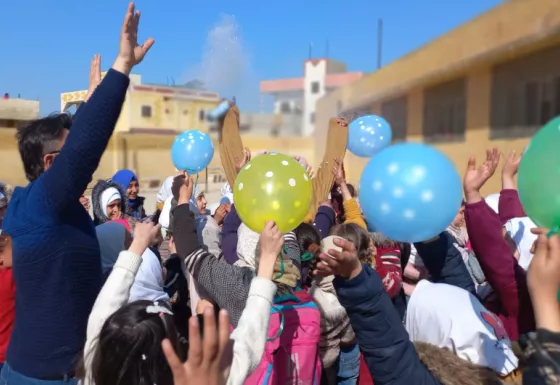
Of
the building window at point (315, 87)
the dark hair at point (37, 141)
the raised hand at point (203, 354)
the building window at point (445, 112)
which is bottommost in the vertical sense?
the raised hand at point (203, 354)

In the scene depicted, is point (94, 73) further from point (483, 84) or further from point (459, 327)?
point (483, 84)

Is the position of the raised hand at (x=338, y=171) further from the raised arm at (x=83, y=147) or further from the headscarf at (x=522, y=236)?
the raised arm at (x=83, y=147)

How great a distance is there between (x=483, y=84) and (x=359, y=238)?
27.3 feet

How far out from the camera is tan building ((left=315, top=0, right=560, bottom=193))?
24.8 ft

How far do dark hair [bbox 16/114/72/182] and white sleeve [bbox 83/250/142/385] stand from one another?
0.45m

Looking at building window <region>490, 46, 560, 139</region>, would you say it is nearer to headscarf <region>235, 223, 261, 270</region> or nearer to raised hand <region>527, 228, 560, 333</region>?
headscarf <region>235, 223, 261, 270</region>

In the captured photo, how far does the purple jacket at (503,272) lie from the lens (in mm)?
1668

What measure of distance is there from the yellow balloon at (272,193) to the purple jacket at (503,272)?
26.6 inches

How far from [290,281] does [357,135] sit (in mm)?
2732

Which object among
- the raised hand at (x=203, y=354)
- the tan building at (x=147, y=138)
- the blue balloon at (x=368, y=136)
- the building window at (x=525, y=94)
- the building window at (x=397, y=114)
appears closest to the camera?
the raised hand at (x=203, y=354)

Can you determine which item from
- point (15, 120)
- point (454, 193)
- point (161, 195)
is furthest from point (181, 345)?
point (15, 120)

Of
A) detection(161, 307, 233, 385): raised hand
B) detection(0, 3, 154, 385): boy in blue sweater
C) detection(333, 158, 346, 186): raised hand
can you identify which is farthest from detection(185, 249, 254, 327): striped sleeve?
detection(333, 158, 346, 186): raised hand

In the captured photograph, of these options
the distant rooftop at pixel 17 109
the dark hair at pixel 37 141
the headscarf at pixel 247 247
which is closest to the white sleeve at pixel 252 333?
the headscarf at pixel 247 247

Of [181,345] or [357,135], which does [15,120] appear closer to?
[357,135]
